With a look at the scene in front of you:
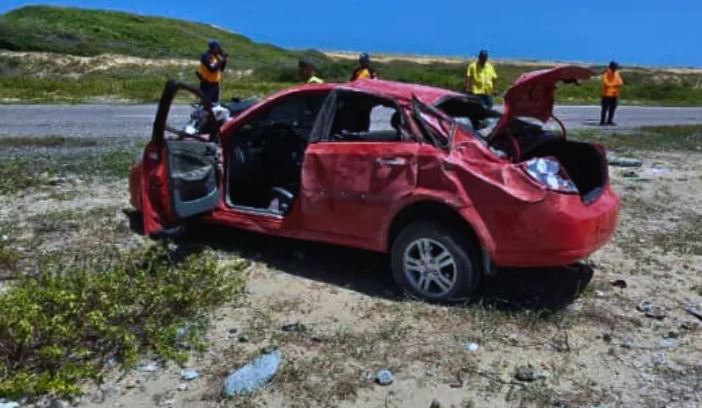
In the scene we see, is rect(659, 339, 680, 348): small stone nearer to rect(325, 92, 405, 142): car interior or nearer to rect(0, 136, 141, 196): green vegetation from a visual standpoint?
rect(325, 92, 405, 142): car interior

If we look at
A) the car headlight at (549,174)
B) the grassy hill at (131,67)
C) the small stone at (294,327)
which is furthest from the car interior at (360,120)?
the grassy hill at (131,67)

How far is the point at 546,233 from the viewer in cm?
509

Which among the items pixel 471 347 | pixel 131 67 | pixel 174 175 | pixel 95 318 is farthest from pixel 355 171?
pixel 131 67

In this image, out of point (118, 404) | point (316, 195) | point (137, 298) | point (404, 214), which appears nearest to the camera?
point (118, 404)

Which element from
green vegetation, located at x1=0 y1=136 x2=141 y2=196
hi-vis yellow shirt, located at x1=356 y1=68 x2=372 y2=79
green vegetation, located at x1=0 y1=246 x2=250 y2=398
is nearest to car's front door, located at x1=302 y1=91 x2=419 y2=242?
green vegetation, located at x1=0 y1=246 x2=250 y2=398

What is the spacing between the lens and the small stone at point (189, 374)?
443 cm

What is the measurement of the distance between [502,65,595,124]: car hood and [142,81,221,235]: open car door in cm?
251

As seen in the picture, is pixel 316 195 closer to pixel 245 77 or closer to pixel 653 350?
pixel 653 350

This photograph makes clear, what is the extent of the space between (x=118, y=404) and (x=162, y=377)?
0.35 m

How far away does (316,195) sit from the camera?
601 centimetres

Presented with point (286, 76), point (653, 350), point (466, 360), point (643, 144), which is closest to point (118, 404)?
point (466, 360)

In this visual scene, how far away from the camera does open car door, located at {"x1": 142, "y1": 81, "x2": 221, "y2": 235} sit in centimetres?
624

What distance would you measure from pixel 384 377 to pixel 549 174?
1787mm

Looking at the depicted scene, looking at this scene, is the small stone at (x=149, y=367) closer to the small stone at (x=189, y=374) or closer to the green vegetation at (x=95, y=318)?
the green vegetation at (x=95, y=318)
